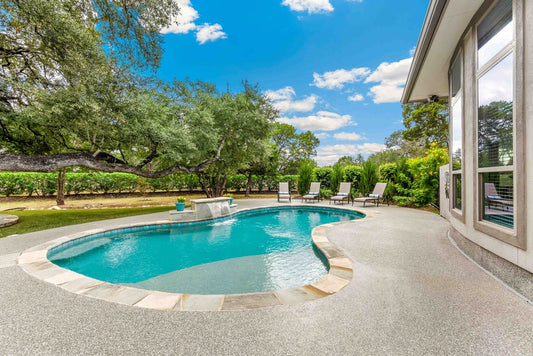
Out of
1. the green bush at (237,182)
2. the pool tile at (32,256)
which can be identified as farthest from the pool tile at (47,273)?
the green bush at (237,182)

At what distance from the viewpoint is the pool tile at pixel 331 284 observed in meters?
2.81

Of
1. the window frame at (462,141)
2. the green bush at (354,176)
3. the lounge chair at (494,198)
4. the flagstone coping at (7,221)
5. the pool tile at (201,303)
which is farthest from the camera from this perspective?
the green bush at (354,176)

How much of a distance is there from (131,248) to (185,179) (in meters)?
12.8

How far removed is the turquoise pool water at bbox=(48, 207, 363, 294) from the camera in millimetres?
3885

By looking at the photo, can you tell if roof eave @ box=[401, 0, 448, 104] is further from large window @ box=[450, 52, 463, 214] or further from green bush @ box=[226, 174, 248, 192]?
green bush @ box=[226, 174, 248, 192]

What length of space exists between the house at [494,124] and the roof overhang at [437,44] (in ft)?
0.06

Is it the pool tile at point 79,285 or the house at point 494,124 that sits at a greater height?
the house at point 494,124

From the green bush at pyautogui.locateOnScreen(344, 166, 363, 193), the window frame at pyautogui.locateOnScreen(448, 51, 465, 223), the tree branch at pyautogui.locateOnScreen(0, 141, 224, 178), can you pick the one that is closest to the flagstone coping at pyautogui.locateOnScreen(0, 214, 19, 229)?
the tree branch at pyautogui.locateOnScreen(0, 141, 224, 178)

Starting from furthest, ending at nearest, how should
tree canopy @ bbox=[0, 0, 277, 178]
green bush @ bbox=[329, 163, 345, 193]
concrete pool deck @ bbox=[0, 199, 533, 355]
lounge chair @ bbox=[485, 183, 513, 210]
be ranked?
green bush @ bbox=[329, 163, 345, 193] < tree canopy @ bbox=[0, 0, 277, 178] < lounge chair @ bbox=[485, 183, 513, 210] < concrete pool deck @ bbox=[0, 199, 533, 355]

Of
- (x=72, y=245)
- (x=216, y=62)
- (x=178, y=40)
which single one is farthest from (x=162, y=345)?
(x=216, y=62)

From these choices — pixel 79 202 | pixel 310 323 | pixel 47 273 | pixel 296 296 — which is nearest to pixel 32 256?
pixel 47 273

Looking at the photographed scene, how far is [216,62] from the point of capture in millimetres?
15742

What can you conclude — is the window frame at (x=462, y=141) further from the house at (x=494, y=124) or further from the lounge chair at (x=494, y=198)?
the lounge chair at (x=494, y=198)

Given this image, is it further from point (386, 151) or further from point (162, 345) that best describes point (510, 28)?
point (386, 151)
